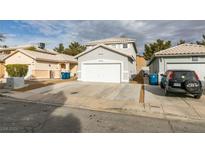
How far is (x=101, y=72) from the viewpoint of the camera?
63.3 ft

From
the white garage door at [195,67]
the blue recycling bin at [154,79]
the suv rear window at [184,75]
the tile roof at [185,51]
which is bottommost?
the blue recycling bin at [154,79]

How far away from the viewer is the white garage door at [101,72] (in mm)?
18688

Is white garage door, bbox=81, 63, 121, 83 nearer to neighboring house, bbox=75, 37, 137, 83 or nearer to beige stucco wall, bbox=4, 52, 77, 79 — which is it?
neighboring house, bbox=75, 37, 137, 83

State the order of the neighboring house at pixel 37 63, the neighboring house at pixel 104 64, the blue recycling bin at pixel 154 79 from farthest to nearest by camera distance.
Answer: the neighboring house at pixel 37 63, the neighboring house at pixel 104 64, the blue recycling bin at pixel 154 79

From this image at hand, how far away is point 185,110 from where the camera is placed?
7348 millimetres

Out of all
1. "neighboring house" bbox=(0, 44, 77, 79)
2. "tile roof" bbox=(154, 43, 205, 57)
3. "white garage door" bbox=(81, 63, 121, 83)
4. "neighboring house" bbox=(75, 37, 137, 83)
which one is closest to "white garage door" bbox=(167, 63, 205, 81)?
"tile roof" bbox=(154, 43, 205, 57)

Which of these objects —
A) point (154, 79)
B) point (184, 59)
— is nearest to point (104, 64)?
point (154, 79)

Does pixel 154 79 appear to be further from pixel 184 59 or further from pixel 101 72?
pixel 101 72

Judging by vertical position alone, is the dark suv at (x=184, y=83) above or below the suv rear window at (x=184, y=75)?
below

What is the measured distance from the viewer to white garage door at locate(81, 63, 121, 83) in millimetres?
18688

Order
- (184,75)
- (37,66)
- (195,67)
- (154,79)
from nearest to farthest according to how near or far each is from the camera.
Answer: (184,75) < (195,67) < (154,79) < (37,66)

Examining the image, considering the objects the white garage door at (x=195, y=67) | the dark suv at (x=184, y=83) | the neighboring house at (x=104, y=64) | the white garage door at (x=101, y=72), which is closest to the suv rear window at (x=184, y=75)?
the dark suv at (x=184, y=83)

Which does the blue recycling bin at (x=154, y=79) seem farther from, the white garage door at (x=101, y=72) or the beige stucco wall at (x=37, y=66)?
the beige stucco wall at (x=37, y=66)
